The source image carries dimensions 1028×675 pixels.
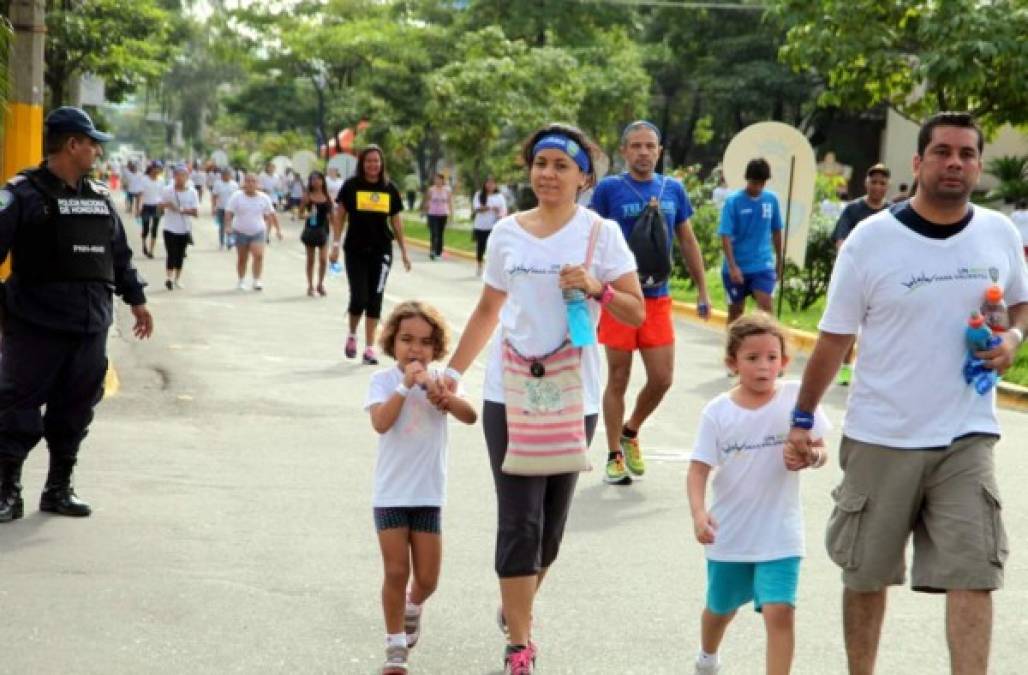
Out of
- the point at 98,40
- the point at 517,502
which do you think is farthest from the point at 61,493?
the point at 98,40

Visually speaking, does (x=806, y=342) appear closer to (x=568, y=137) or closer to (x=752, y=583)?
(x=568, y=137)

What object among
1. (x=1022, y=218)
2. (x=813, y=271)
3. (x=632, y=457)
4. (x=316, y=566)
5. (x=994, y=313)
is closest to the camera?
(x=994, y=313)

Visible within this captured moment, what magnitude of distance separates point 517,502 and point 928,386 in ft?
4.43

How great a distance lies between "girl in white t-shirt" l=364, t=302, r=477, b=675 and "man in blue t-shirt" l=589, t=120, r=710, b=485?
3.25 metres

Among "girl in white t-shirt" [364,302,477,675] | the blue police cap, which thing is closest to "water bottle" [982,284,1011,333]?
"girl in white t-shirt" [364,302,477,675]

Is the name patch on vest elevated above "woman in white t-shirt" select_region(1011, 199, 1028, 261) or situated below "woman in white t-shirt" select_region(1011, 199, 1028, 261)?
above

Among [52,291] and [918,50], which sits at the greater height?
[918,50]

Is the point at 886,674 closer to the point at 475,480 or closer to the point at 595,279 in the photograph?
the point at 595,279

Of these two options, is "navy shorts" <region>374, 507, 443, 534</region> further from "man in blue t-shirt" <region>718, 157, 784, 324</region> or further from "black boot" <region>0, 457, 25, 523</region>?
"man in blue t-shirt" <region>718, 157, 784, 324</region>

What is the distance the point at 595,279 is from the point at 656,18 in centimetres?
5364

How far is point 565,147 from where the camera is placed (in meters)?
5.46

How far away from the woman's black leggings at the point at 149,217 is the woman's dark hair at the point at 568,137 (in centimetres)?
2566

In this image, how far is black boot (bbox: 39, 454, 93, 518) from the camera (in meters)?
7.80

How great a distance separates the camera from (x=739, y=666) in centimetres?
569
